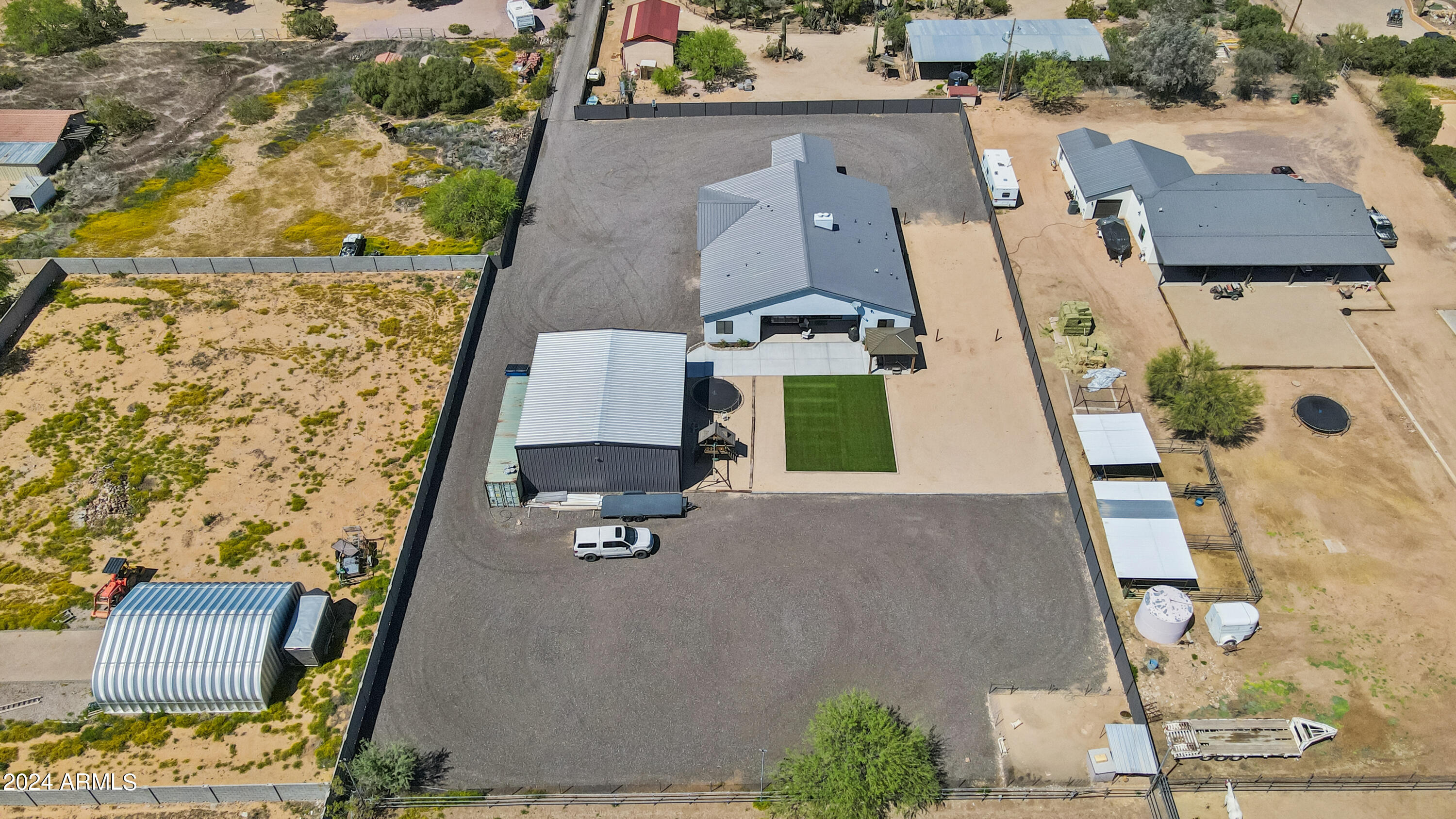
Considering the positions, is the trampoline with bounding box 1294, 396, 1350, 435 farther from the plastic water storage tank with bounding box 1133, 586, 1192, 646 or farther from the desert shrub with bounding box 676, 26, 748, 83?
the desert shrub with bounding box 676, 26, 748, 83

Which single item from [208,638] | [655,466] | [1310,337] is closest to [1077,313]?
[1310,337]

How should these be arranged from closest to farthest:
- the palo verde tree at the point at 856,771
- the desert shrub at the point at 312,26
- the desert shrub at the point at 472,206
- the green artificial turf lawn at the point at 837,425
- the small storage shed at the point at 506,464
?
the palo verde tree at the point at 856,771
the small storage shed at the point at 506,464
the green artificial turf lawn at the point at 837,425
the desert shrub at the point at 472,206
the desert shrub at the point at 312,26

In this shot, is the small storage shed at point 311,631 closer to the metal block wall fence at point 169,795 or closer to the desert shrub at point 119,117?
the metal block wall fence at point 169,795

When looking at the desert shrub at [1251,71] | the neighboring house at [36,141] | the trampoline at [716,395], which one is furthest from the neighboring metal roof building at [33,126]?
the desert shrub at [1251,71]

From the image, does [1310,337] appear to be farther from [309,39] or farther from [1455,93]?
[309,39]

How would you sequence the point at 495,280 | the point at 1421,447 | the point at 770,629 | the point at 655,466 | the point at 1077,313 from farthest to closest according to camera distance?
1. the point at 495,280
2. the point at 1077,313
3. the point at 1421,447
4. the point at 655,466
5. the point at 770,629

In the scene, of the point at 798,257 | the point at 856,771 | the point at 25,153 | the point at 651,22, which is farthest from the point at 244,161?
the point at 856,771
